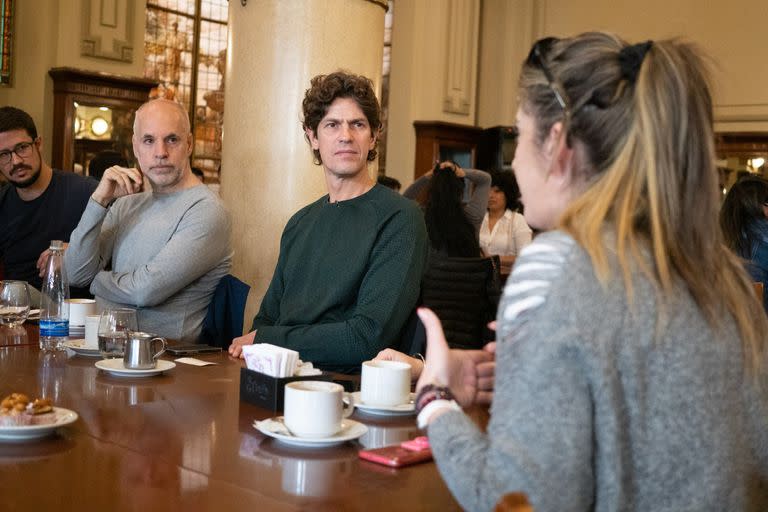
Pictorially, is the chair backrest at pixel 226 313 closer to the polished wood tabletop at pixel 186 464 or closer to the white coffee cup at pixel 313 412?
the polished wood tabletop at pixel 186 464

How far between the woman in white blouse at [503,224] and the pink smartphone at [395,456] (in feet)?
18.5

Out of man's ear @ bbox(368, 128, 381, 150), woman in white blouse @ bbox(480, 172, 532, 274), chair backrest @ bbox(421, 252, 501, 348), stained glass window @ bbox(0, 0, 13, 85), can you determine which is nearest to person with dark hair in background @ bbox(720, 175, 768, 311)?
chair backrest @ bbox(421, 252, 501, 348)

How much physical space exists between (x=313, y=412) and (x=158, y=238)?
1.92 meters

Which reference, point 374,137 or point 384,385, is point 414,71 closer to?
point 374,137

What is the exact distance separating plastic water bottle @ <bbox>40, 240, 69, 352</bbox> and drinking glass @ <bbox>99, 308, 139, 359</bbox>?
199 mm

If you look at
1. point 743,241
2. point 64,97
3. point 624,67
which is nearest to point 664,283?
point 624,67

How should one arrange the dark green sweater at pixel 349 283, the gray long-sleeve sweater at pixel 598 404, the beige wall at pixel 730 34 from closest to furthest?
the gray long-sleeve sweater at pixel 598 404 < the dark green sweater at pixel 349 283 < the beige wall at pixel 730 34

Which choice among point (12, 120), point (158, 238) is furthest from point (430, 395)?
point (12, 120)

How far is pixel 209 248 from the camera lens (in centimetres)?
323

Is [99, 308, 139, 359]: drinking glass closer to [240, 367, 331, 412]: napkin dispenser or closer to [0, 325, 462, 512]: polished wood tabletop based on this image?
[0, 325, 462, 512]: polished wood tabletop

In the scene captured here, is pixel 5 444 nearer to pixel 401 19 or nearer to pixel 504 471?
pixel 504 471

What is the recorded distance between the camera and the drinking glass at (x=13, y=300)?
8.91 feet

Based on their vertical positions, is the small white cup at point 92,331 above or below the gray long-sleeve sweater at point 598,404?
below

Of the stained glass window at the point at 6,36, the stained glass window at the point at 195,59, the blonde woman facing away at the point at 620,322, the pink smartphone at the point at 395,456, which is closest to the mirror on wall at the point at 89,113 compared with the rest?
the stained glass window at the point at 6,36
